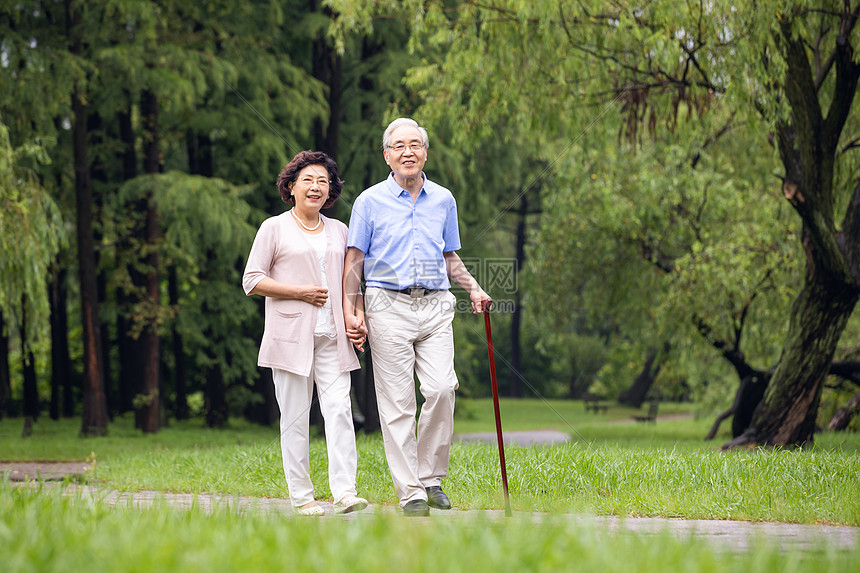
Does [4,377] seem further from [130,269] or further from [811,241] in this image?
[811,241]

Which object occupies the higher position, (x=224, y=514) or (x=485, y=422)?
Result: (x=224, y=514)

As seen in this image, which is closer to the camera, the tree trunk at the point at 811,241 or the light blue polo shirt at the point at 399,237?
the light blue polo shirt at the point at 399,237

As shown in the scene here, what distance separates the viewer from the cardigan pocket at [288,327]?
5.23 metres

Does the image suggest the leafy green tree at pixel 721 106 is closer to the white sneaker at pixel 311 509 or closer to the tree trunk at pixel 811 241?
the tree trunk at pixel 811 241

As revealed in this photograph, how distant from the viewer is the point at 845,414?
13617mm

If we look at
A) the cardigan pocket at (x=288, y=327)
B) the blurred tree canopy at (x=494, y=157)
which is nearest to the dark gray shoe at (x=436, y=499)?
the cardigan pocket at (x=288, y=327)

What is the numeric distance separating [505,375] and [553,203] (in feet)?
72.1

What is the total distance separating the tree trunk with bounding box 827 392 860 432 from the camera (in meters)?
13.4

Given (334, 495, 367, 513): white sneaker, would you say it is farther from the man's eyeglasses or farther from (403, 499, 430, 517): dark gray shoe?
the man's eyeglasses

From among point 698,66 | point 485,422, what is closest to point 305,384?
point 698,66

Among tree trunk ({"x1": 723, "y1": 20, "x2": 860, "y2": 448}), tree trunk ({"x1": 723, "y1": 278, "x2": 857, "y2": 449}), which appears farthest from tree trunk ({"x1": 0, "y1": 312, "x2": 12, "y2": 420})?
tree trunk ({"x1": 723, "y1": 20, "x2": 860, "y2": 448})

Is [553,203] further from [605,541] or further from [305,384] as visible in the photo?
[605,541]

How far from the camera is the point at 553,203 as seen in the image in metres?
19.7

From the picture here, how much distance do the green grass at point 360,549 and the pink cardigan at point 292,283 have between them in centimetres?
171
